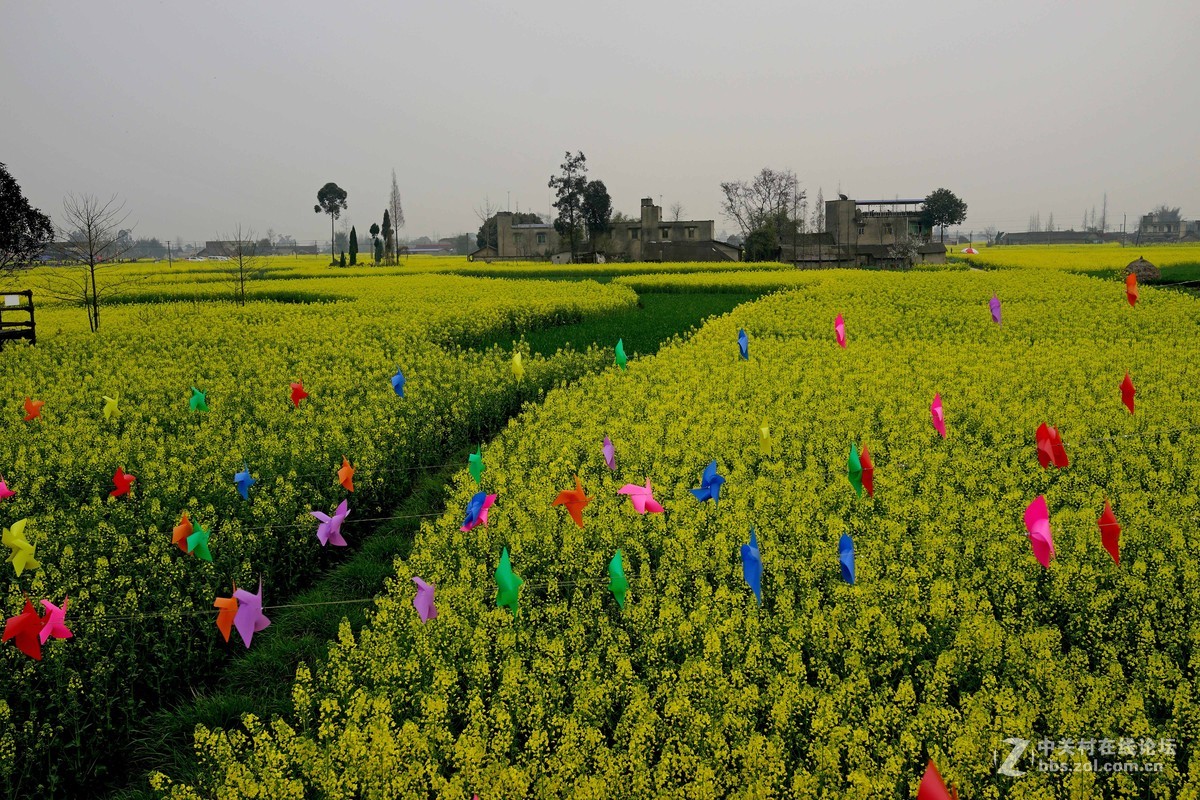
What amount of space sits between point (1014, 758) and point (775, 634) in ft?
3.95

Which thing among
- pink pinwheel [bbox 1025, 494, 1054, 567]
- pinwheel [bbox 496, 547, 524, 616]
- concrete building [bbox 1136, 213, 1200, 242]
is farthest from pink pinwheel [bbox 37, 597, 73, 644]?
concrete building [bbox 1136, 213, 1200, 242]

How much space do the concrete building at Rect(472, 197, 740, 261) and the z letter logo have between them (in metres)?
61.5

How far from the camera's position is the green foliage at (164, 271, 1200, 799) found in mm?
3365

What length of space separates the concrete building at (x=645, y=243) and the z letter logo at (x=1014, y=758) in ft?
202

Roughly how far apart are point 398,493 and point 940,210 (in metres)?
85.5

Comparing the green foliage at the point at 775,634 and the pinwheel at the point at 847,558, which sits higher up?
the pinwheel at the point at 847,558

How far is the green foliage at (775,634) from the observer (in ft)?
11.0

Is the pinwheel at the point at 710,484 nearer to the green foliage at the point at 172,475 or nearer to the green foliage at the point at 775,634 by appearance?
the green foliage at the point at 775,634

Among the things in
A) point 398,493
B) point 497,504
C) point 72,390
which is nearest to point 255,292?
point 72,390

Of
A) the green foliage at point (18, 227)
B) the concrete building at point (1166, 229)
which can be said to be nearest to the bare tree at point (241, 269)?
the green foliage at point (18, 227)

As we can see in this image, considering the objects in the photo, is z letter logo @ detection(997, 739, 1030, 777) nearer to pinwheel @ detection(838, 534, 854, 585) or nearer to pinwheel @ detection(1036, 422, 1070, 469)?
pinwheel @ detection(838, 534, 854, 585)

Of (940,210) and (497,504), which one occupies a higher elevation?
(940,210)

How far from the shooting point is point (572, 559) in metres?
5.32

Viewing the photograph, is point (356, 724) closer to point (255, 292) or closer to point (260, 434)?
point (260, 434)
